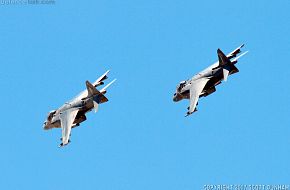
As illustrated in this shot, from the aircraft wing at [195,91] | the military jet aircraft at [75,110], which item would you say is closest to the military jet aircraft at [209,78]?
the aircraft wing at [195,91]

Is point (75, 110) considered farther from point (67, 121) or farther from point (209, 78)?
point (209, 78)

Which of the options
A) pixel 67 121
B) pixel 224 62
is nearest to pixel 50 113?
pixel 67 121

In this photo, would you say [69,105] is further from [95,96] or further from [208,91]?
[208,91]

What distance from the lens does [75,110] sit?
16438cm

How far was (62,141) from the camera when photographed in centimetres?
16050

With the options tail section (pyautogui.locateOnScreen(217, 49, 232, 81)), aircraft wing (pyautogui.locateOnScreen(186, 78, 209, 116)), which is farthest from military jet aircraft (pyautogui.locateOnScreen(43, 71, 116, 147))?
tail section (pyautogui.locateOnScreen(217, 49, 232, 81))

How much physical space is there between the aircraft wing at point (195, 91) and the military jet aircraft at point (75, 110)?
43.3ft

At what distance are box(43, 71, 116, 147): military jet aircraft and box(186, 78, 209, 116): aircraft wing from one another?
43.3 ft

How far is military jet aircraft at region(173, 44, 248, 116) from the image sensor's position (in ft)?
527

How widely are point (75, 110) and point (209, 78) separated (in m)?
22.1

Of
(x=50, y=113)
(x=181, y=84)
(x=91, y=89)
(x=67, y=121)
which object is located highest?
(x=181, y=84)

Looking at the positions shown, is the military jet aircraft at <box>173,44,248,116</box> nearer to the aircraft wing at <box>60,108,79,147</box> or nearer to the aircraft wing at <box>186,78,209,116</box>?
the aircraft wing at <box>186,78,209,116</box>

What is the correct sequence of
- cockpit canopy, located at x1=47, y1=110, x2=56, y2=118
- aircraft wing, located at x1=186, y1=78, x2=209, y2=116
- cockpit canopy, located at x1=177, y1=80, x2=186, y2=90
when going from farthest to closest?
cockpit canopy, located at x1=47, y1=110, x2=56, y2=118
cockpit canopy, located at x1=177, y1=80, x2=186, y2=90
aircraft wing, located at x1=186, y1=78, x2=209, y2=116

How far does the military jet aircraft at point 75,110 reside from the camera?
16162 cm
